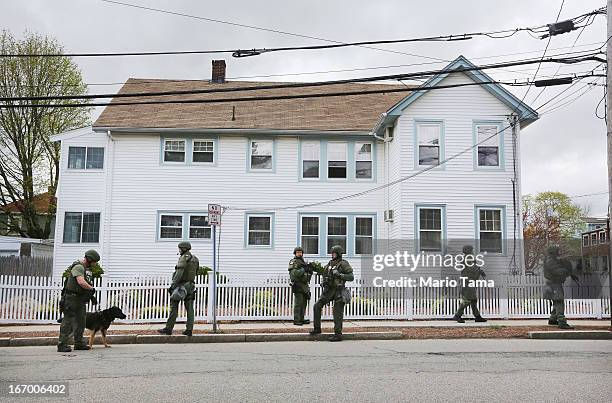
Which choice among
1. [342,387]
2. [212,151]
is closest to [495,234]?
[212,151]

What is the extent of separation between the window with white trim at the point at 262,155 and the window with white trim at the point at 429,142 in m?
5.61

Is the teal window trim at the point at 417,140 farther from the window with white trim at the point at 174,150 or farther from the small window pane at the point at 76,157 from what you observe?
the small window pane at the point at 76,157

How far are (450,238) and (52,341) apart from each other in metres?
13.7

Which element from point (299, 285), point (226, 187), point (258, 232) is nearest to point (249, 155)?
point (226, 187)

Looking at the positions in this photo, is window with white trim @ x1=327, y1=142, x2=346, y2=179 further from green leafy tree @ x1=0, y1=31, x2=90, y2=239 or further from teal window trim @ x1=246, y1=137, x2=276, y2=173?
green leafy tree @ x1=0, y1=31, x2=90, y2=239

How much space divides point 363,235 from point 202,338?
11.8 meters

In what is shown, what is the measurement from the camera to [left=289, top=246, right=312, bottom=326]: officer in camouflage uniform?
48.6 feet

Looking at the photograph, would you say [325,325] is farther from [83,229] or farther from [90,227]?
[83,229]

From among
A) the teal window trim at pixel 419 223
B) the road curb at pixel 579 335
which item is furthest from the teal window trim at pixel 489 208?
the road curb at pixel 579 335

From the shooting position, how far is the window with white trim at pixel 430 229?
70.7ft

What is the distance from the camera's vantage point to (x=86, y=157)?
23.7 m

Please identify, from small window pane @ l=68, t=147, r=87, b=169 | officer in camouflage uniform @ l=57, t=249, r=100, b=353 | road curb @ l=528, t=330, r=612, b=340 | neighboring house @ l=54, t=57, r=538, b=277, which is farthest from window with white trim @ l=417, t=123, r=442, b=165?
officer in camouflage uniform @ l=57, t=249, r=100, b=353

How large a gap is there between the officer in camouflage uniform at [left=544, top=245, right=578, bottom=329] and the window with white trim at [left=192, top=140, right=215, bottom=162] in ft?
43.3

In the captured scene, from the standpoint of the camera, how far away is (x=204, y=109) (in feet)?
82.4
